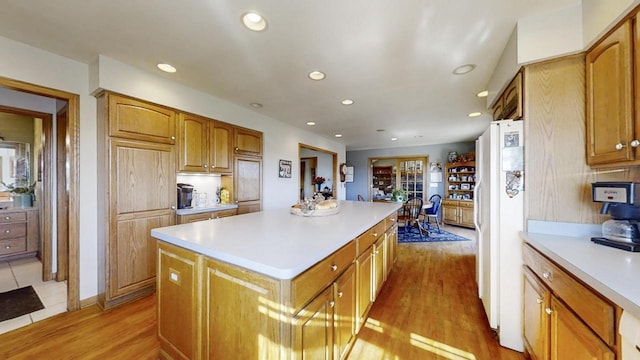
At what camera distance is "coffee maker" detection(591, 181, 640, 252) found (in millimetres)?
1218

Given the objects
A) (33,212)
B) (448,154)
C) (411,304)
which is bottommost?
(411,304)

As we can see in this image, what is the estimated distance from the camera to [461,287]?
265 cm

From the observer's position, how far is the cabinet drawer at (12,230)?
320 centimetres

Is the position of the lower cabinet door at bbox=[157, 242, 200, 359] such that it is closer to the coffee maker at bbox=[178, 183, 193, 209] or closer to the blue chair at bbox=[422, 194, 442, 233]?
the coffee maker at bbox=[178, 183, 193, 209]

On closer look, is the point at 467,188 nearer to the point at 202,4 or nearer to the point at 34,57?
the point at 202,4

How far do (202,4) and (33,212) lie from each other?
431 centimetres

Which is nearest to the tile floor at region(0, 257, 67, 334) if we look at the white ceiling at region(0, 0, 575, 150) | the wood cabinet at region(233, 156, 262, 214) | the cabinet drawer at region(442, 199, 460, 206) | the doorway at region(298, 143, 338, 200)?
the wood cabinet at region(233, 156, 262, 214)

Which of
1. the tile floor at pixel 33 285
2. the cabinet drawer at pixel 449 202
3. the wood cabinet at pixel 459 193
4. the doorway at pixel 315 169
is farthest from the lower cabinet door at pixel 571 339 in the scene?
the doorway at pixel 315 169

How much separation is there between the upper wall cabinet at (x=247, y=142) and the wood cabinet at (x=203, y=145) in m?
0.12

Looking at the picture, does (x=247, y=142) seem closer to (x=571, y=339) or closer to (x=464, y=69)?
(x=464, y=69)

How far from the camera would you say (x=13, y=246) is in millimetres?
3293

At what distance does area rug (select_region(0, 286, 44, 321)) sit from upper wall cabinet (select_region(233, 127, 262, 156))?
248cm

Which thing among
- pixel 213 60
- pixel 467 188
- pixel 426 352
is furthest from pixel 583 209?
pixel 467 188

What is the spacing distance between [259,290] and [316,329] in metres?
0.37
